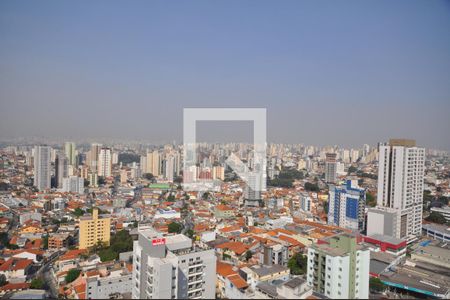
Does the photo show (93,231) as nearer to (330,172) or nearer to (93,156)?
(93,156)

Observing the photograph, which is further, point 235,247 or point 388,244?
point 235,247

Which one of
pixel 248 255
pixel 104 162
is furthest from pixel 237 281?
pixel 104 162

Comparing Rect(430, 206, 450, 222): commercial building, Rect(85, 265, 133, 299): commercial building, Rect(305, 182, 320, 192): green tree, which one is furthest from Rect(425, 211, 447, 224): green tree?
Rect(85, 265, 133, 299): commercial building

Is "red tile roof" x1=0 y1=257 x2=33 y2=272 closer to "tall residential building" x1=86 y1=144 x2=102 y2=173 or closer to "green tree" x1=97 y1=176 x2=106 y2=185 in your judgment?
"green tree" x1=97 y1=176 x2=106 y2=185

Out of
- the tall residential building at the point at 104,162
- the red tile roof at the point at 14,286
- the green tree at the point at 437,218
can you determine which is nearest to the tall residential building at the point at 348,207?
the green tree at the point at 437,218

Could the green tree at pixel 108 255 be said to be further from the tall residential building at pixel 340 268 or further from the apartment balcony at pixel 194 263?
the tall residential building at pixel 340 268

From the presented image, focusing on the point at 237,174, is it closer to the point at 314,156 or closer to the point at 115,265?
the point at 314,156

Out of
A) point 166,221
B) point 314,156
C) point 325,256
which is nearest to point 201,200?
point 166,221
